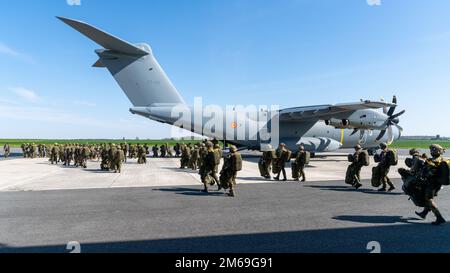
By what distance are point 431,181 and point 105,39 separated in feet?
47.6

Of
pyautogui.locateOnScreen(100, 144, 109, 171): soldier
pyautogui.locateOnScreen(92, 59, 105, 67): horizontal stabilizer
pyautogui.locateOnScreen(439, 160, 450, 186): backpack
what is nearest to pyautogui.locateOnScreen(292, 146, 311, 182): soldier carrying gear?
pyautogui.locateOnScreen(439, 160, 450, 186): backpack

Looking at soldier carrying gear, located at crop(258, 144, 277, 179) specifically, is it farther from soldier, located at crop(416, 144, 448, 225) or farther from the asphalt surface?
soldier, located at crop(416, 144, 448, 225)

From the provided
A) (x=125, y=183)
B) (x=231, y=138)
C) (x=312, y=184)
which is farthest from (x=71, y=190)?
(x=231, y=138)

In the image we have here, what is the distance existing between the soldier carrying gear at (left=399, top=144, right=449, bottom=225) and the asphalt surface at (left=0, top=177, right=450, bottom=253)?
41 centimetres

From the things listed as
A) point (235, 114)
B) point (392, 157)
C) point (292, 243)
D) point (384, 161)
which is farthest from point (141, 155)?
point (292, 243)

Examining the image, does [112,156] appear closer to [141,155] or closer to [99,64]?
[141,155]

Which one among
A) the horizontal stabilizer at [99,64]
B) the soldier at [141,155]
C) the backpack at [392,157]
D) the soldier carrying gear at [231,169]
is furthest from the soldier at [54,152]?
the backpack at [392,157]

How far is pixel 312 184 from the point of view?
1059 cm

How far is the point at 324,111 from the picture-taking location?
18.5 metres

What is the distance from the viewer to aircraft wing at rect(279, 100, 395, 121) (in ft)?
56.6

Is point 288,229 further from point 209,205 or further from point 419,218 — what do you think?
point 419,218

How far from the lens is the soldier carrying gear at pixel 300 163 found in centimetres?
1108
